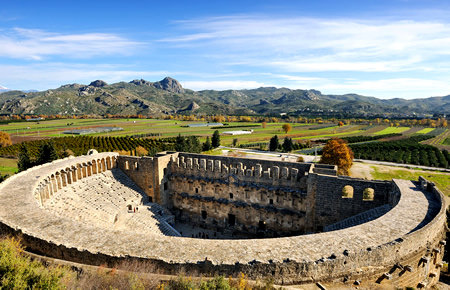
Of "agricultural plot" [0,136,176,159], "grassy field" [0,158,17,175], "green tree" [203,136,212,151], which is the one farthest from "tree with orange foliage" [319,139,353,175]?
"grassy field" [0,158,17,175]

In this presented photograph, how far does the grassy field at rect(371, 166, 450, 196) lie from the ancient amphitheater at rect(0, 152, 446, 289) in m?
19.2

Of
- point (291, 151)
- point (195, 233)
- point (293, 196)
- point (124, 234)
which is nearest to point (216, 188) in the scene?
point (195, 233)

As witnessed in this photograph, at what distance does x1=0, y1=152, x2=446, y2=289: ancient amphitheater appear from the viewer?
13219 millimetres

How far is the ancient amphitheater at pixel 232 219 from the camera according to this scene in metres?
13.2

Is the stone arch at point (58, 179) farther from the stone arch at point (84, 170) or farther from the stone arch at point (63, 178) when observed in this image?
the stone arch at point (84, 170)

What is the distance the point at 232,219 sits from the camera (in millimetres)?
30000

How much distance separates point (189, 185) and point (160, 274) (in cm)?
1929

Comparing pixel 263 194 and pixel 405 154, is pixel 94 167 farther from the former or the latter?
pixel 405 154

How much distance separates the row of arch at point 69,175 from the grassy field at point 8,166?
116 feet

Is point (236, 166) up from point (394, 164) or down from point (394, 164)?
up

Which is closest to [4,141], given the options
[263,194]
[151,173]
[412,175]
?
[151,173]

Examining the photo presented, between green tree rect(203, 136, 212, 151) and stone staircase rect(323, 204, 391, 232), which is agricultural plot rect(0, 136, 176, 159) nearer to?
green tree rect(203, 136, 212, 151)

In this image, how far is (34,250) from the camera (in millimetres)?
14500

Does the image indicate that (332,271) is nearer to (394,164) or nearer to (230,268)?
(230,268)
